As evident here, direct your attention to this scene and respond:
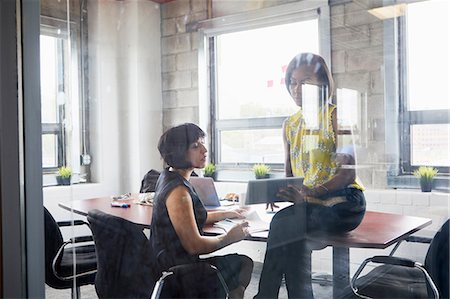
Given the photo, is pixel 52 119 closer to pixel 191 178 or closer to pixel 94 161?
pixel 94 161

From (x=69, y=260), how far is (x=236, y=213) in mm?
724

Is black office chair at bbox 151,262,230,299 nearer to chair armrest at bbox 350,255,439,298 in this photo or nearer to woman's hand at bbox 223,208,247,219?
woman's hand at bbox 223,208,247,219

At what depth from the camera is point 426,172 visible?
105cm

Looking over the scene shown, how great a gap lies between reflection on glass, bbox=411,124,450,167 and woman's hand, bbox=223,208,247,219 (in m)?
0.50

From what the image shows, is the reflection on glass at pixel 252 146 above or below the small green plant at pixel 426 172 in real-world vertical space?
above

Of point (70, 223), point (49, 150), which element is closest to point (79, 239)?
point (70, 223)

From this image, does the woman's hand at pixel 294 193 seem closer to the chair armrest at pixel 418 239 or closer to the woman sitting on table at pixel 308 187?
the woman sitting on table at pixel 308 187

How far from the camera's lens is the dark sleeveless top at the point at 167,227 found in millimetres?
1325

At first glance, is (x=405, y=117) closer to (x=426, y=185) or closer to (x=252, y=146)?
(x=426, y=185)

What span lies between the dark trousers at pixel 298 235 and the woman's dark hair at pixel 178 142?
0.34 metres

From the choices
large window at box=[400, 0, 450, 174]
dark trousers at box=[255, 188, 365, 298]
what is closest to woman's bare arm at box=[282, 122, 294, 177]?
dark trousers at box=[255, 188, 365, 298]

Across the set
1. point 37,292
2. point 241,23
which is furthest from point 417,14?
point 37,292

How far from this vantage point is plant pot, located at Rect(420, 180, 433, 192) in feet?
3.38

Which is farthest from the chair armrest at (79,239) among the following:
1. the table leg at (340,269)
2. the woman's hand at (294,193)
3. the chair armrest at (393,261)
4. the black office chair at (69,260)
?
the chair armrest at (393,261)
